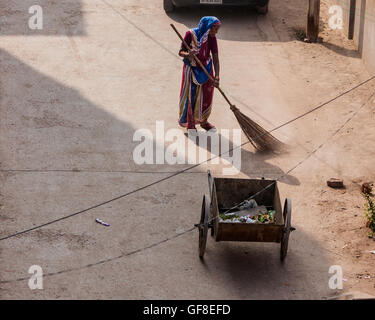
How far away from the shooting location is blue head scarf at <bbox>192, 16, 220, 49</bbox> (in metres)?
9.80

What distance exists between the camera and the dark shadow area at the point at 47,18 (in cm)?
1391

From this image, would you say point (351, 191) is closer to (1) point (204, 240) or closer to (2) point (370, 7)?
(1) point (204, 240)

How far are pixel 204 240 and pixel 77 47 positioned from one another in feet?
21.8

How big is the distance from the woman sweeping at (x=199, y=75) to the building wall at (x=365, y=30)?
133 inches

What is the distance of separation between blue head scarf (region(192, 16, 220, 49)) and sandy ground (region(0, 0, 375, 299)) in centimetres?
145

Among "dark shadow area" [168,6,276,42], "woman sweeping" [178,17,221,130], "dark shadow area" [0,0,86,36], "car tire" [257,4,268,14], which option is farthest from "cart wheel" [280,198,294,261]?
"car tire" [257,4,268,14]

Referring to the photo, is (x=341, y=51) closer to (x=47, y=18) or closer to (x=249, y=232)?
(x=47, y=18)

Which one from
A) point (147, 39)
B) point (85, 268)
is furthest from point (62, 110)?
point (85, 268)

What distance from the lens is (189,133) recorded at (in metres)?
10.6

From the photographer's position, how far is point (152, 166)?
9734mm

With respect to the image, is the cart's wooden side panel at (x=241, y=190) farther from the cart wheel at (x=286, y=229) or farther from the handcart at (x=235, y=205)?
the cart wheel at (x=286, y=229)

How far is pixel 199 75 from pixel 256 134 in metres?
1.09

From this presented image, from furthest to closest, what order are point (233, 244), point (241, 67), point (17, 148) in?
point (241, 67), point (17, 148), point (233, 244)

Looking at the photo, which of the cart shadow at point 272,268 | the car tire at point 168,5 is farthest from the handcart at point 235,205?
the car tire at point 168,5
